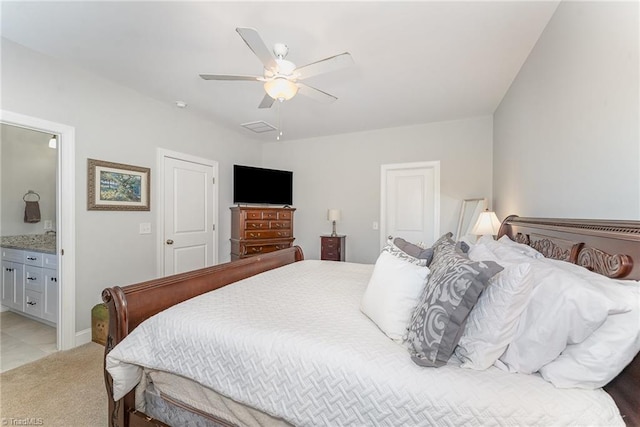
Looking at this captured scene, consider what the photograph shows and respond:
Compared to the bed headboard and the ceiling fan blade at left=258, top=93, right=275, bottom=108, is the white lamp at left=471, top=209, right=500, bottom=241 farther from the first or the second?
the ceiling fan blade at left=258, top=93, right=275, bottom=108

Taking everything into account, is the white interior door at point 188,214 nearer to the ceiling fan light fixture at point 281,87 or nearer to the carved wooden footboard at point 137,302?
the carved wooden footboard at point 137,302

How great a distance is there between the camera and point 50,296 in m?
2.95

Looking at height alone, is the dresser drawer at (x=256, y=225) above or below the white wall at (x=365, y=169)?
below

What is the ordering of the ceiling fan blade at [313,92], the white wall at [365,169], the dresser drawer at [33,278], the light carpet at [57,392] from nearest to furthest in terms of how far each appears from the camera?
the light carpet at [57,392]
the ceiling fan blade at [313,92]
the dresser drawer at [33,278]
the white wall at [365,169]

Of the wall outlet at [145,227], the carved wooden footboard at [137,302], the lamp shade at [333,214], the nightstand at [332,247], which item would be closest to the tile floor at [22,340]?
the wall outlet at [145,227]

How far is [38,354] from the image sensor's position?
2.48 meters

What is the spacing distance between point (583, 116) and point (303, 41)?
1.86m

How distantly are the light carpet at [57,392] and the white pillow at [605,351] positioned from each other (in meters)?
2.36

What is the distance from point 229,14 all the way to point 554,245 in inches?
96.1

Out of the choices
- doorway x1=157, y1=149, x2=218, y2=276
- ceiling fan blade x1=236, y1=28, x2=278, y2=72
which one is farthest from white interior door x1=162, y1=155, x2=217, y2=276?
ceiling fan blade x1=236, y1=28, x2=278, y2=72

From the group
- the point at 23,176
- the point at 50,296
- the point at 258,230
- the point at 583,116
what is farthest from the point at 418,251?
the point at 23,176

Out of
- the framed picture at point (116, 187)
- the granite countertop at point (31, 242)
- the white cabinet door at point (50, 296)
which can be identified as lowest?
the white cabinet door at point (50, 296)

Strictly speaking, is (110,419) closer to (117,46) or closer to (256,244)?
(117,46)

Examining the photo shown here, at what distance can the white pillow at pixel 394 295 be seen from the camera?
48.9 inches
